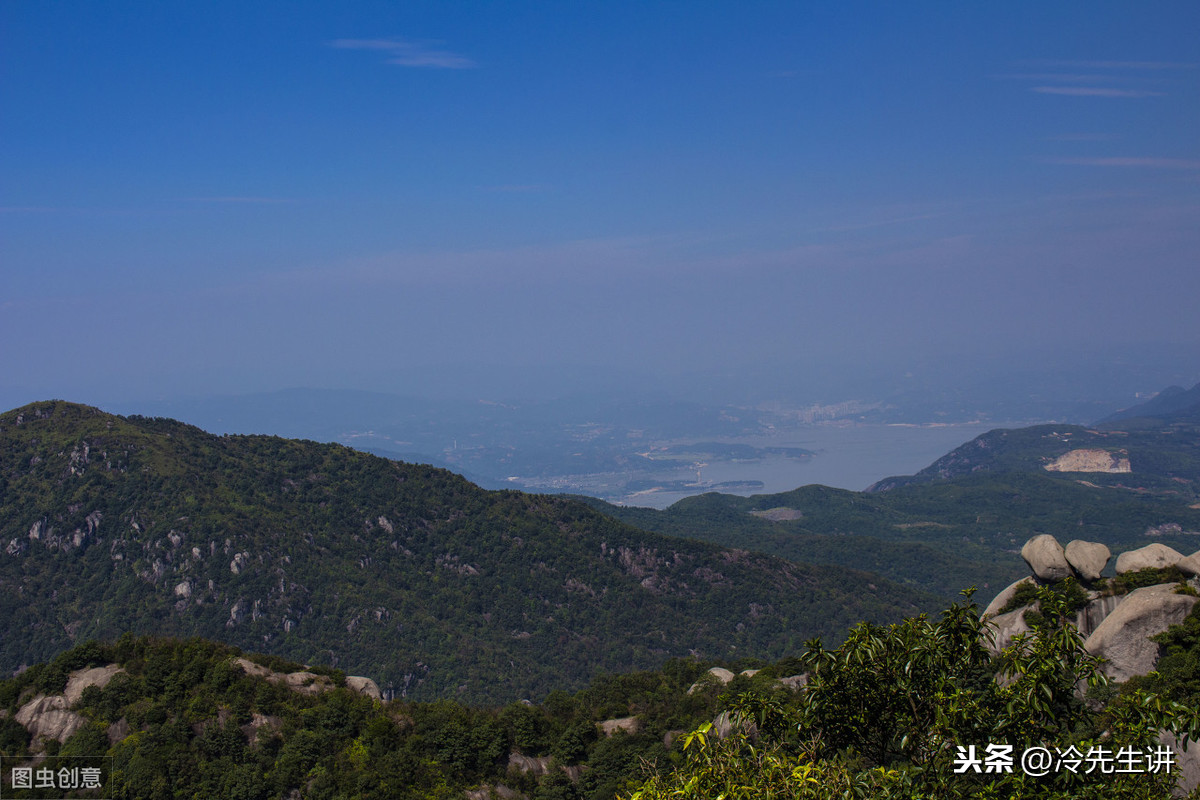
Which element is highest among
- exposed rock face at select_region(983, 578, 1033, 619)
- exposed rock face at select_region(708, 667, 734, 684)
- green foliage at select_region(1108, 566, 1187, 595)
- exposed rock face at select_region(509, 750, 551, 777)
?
green foliage at select_region(1108, 566, 1187, 595)

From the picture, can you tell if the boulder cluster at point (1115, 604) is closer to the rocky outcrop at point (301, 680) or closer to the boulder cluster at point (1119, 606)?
the boulder cluster at point (1119, 606)

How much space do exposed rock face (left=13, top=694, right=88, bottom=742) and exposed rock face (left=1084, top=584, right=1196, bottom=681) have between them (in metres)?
47.2

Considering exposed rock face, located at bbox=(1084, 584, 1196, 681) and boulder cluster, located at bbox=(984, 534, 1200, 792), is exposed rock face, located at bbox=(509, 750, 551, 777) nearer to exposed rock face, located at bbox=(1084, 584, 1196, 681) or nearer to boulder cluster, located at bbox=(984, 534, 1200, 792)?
boulder cluster, located at bbox=(984, 534, 1200, 792)

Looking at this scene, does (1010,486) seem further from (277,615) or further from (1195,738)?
(1195,738)

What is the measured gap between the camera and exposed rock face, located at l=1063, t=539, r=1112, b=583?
34812 millimetres

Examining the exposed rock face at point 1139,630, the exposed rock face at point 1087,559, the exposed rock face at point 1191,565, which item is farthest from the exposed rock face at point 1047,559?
the exposed rock face at point 1139,630

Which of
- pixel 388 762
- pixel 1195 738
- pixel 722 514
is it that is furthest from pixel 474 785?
pixel 722 514

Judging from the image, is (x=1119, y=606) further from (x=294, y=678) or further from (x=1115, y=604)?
(x=294, y=678)

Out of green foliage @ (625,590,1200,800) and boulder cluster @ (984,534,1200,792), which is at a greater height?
green foliage @ (625,590,1200,800)

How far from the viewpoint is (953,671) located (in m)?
13.9

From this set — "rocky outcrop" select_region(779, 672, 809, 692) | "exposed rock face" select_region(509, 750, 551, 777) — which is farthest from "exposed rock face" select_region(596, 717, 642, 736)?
"rocky outcrop" select_region(779, 672, 809, 692)

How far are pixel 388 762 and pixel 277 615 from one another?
54463mm

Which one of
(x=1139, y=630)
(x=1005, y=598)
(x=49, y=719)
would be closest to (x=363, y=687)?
(x=49, y=719)

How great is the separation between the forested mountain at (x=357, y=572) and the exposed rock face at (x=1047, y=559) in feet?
177
